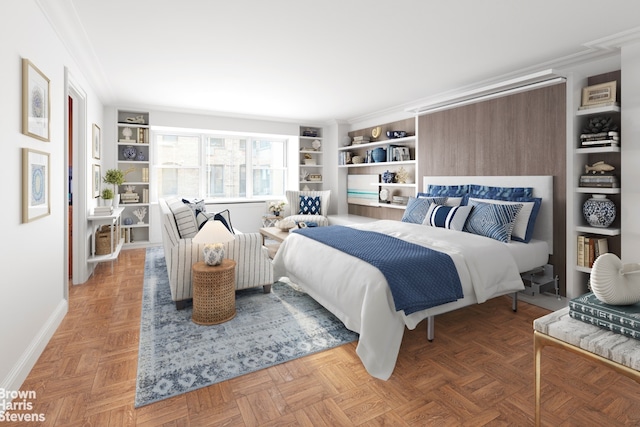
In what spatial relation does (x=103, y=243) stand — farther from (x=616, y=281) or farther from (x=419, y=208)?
(x=616, y=281)

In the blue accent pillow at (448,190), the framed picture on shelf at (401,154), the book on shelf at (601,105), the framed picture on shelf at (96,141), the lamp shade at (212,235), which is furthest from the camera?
the framed picture on shelf at (401,154)

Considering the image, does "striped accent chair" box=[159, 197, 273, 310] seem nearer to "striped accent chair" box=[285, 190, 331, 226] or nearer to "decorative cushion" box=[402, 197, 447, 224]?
"decorative cushion" box=[402, 197, 447, 224]

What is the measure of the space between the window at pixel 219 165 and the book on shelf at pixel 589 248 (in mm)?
5318

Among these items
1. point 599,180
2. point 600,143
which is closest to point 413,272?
point 599,180

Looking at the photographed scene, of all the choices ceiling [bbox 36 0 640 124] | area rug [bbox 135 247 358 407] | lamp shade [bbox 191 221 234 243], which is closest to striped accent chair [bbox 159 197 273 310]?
area rug [bbox 135 247 358 407]

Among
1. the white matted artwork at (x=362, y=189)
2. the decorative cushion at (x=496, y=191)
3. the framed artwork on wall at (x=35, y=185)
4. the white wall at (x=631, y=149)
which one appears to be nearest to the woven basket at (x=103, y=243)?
the framed artwork on wall at (x=35, y=185)

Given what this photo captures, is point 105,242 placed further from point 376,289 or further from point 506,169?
point 506,169

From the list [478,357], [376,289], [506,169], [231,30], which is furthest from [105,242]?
[506,169]

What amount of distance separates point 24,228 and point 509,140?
4.43 meters

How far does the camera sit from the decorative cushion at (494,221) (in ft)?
10.5

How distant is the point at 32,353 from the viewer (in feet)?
6.91

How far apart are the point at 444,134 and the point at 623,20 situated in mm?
2099

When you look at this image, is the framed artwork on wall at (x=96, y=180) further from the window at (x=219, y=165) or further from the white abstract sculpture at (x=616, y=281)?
the white abstract sculpture at (x=616, y=281)

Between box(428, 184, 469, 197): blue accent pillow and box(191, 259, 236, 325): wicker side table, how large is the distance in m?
2.88
